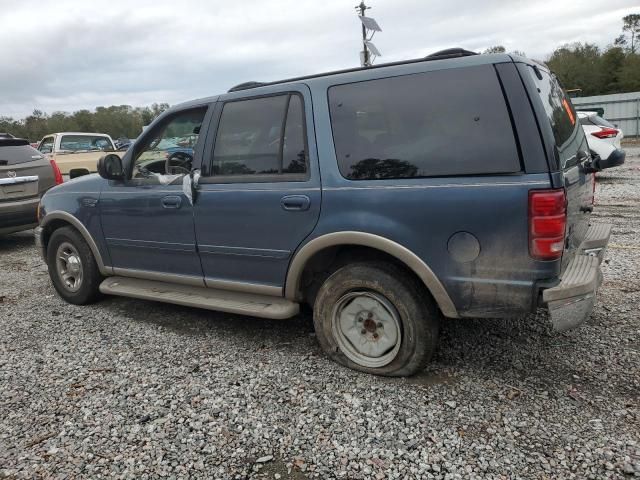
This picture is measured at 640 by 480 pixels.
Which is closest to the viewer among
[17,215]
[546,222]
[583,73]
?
[546,222]

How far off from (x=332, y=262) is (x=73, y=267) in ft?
9.39

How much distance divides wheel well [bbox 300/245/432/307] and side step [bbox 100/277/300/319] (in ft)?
0.54

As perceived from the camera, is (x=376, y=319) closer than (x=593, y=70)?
Yes

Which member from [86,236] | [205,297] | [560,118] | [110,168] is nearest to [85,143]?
[86,236]

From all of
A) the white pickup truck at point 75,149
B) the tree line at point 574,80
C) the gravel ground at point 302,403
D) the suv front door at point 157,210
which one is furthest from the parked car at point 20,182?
the tree line at point 574,80

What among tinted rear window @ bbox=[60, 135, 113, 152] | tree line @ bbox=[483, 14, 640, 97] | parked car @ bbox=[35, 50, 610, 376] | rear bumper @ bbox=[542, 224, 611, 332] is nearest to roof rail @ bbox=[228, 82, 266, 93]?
parked car @ bbox=[35, 50, 610, 376]

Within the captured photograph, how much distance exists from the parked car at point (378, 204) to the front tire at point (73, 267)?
71cm

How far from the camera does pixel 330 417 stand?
2.83m

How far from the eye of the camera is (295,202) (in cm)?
327

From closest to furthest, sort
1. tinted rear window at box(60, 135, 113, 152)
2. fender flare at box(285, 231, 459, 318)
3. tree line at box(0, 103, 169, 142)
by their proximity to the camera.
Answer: fender flare at box(285, 231, 459, 318)
tinted rear window at box(60, 135, 113, 152)
tree line at box(0, 103, 169, 142)

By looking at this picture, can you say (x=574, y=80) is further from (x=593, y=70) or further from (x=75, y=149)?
(x=75, y=149)

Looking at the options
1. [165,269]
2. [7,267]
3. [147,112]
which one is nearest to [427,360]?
[165,269]

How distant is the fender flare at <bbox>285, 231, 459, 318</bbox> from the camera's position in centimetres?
290

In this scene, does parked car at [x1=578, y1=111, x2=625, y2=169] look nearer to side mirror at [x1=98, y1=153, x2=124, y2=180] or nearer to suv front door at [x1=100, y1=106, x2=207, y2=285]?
suv front door at [x1=100, y1=106, x2=207, y2=285]
